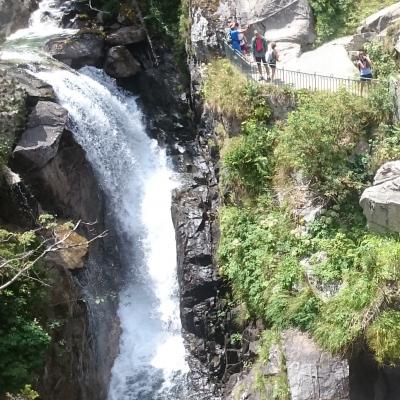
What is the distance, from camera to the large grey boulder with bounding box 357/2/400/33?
17.0 meters

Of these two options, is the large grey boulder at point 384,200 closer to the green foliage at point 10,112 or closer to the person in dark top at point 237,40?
the person in dark top at point 237,40

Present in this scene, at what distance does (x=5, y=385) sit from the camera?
1090 cm

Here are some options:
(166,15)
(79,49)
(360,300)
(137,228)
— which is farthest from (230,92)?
(166,15)

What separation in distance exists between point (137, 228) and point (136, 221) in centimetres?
26

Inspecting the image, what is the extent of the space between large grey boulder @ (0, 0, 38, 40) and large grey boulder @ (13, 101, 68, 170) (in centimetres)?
986

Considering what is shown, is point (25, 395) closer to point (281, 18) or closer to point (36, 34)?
point (281, 18)

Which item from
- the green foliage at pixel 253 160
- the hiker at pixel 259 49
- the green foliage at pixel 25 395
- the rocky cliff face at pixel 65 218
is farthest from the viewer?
the hiker at pixel 259 49

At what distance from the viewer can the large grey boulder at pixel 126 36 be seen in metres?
23.1

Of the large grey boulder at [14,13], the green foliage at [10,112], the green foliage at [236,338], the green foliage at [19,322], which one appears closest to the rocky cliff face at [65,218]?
the green foliage at [10,112]

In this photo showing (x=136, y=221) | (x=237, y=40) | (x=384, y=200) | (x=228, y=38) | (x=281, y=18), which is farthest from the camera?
(x=281, y=18)

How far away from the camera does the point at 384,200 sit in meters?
12.8

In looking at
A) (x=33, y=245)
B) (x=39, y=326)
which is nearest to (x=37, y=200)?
(x=33, y=245)

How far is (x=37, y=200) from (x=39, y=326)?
4.79 m

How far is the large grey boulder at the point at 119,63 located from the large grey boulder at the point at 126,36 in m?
0.62
